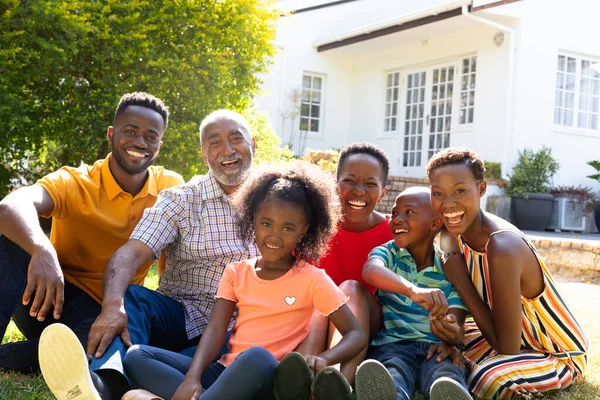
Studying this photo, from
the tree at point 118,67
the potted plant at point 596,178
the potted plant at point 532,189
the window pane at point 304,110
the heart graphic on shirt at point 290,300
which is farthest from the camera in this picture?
the window pane at point 304,110

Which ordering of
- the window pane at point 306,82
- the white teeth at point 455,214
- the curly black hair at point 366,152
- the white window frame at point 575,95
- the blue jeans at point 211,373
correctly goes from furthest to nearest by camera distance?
the window pane at point 306,82
the white window frame at point 575,95
the curly black hair at point 366,152
the white teeth at point 455,214
the blue jeans at point 211,373

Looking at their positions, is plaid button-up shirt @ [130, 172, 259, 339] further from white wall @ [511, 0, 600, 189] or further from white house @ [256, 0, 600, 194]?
white wall @ [511, 0, 600, 189]

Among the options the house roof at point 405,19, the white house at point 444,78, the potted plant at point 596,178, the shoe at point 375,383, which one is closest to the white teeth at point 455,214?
the shoe at point 375,383

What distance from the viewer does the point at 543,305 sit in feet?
9.60

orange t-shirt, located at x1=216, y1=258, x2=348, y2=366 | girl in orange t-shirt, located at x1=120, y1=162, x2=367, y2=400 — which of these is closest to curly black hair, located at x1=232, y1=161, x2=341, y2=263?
girl in orange t-shirt, located at x1=120, y1=162, x2=367, y2=400

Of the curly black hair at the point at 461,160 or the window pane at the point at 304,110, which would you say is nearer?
the curly black hair at the point at 461,160

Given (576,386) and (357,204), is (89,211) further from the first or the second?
(576,386)

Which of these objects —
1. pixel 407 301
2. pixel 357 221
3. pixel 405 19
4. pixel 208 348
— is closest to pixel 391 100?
pixel 405 19

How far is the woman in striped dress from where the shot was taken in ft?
9.09

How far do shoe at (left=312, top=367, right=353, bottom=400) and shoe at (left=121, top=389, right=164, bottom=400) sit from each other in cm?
58

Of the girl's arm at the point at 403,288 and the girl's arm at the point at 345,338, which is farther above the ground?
the girl's arm at the point at 403,288

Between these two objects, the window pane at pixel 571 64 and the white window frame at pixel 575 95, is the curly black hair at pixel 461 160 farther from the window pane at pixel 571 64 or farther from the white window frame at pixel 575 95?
the window pane at pixel 571 64

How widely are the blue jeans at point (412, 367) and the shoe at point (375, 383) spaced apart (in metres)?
0.12

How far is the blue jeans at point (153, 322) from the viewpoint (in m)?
2.78
